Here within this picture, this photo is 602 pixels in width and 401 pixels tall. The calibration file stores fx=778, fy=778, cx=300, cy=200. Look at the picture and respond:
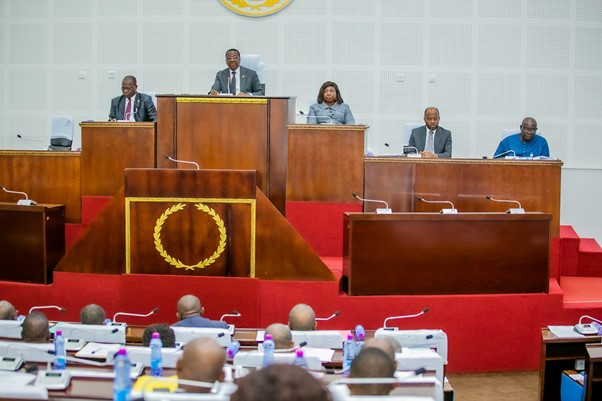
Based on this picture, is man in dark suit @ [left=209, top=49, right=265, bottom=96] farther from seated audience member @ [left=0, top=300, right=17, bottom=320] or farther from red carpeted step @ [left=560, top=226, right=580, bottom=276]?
seated audience member @ [left=0, top=300, right=17, bottom=320]

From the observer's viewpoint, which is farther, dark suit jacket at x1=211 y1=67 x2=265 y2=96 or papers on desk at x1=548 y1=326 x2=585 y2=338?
dark suit jacket at x1=211 y1=67 x2=265 y2=96

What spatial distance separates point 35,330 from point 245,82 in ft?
15.5

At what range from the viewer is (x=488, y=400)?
5.96m

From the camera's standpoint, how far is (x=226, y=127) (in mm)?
7359

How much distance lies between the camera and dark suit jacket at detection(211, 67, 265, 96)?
868cm

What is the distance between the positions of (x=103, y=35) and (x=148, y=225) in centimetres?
540

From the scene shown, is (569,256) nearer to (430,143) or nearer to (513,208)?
(513,208)

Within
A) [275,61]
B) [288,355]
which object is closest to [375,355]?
[288,355]

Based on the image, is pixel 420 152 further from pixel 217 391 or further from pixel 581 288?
pixel 217 391

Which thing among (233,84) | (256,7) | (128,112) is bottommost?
(128,112)

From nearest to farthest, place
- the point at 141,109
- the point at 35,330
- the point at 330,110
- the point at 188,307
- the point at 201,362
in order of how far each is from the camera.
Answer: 1. the point at 201,362
2. the point at 35,330
3. the point at 188,307
4. the point at 330,110
5. the point at 141,109

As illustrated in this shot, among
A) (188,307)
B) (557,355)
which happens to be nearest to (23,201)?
(188,307)

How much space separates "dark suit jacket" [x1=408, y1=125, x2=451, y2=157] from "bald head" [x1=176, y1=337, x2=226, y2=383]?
5.31 meters

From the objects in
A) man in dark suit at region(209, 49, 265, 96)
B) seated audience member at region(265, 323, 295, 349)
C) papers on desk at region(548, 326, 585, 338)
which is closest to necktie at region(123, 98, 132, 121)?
man in dark suit at region(209, 49, 265, 96)
